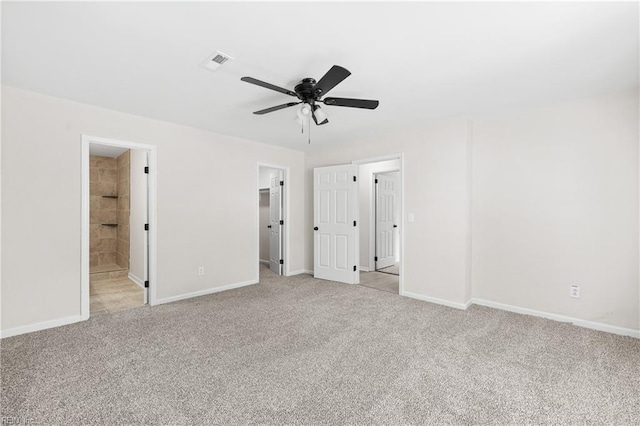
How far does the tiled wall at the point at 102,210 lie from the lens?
6012 mm

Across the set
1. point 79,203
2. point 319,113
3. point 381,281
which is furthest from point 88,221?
point 381,281

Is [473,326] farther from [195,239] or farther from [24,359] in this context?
[24,359]

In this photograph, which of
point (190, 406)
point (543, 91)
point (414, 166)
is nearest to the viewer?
point (190, 406)

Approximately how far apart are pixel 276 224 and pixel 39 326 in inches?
141

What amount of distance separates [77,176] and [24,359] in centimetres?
182

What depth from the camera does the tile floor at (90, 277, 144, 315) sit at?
3.83 meters

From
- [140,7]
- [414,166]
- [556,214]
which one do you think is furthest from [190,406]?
[556,214]

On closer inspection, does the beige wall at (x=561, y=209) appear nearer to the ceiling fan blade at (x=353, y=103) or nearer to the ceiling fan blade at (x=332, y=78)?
the ceiling fan blade at (x=353, y=103)

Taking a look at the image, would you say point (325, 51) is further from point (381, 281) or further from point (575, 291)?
point (381, 281)

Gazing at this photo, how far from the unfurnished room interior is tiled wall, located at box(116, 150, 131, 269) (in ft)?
1.88

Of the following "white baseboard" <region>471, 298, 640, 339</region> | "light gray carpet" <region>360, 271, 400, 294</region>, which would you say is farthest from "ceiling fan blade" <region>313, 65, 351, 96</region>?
"white baseboard" <region>471, 298, 640, 339</region>

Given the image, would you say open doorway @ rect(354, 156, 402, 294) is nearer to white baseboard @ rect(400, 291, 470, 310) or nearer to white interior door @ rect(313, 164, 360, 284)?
white interior door @ rect(313, 164, 360, 284)

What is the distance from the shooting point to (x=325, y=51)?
2.19 meters

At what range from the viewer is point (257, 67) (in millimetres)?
2439
